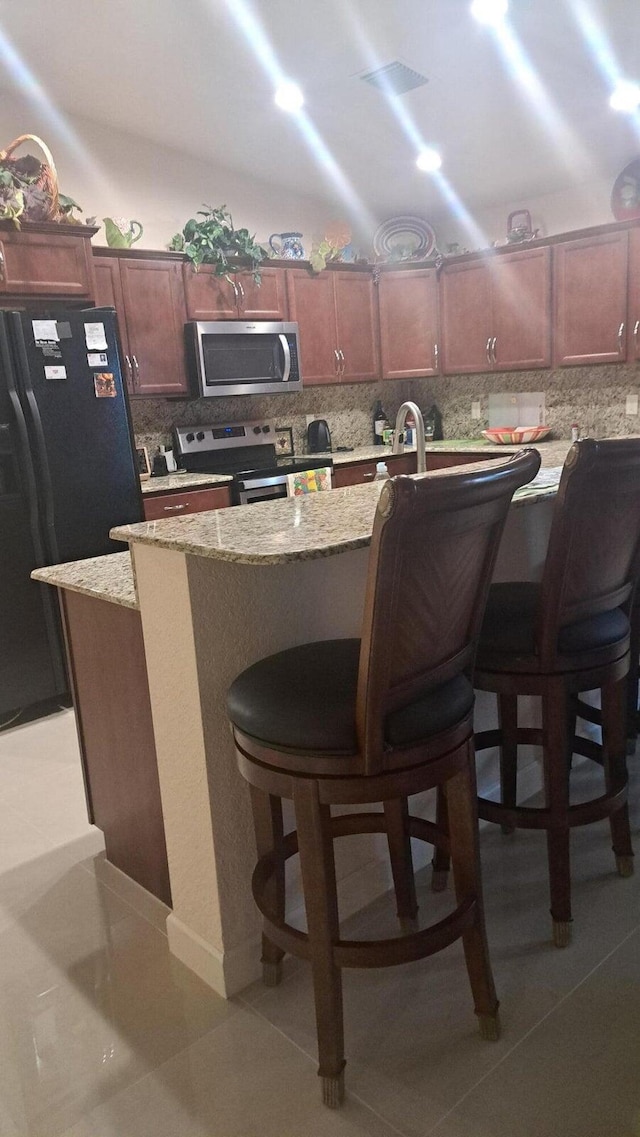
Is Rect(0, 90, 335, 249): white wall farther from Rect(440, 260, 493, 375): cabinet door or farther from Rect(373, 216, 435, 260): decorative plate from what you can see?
Rect(440, 260, 493, 375): cabinet door

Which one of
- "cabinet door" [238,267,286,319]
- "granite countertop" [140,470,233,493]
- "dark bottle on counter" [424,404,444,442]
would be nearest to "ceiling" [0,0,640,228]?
"cabinet door" [238,267,286,319]

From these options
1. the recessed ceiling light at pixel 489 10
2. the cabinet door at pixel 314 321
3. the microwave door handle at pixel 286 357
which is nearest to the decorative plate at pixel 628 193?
the recessed ceiling light at pixel 489 10

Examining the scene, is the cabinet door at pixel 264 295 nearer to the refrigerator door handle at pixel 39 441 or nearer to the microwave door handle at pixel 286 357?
the microwave door handle at pixel 286 357

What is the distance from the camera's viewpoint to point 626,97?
3707 millimetres

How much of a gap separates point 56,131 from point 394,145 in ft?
6.04

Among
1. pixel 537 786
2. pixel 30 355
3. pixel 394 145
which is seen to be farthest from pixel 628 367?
pixel 30 355

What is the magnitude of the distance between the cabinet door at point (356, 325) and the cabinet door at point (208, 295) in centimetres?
87

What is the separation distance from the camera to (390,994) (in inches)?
65.3

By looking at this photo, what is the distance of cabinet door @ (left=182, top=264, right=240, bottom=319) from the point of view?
166 inches

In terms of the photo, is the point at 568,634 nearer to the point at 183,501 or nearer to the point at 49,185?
the point at 183,501

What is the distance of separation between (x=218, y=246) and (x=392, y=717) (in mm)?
3632

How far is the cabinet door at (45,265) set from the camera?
3371 mm

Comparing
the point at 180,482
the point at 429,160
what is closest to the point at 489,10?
the point at 429,160

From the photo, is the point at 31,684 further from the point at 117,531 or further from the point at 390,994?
the point at 390,994
